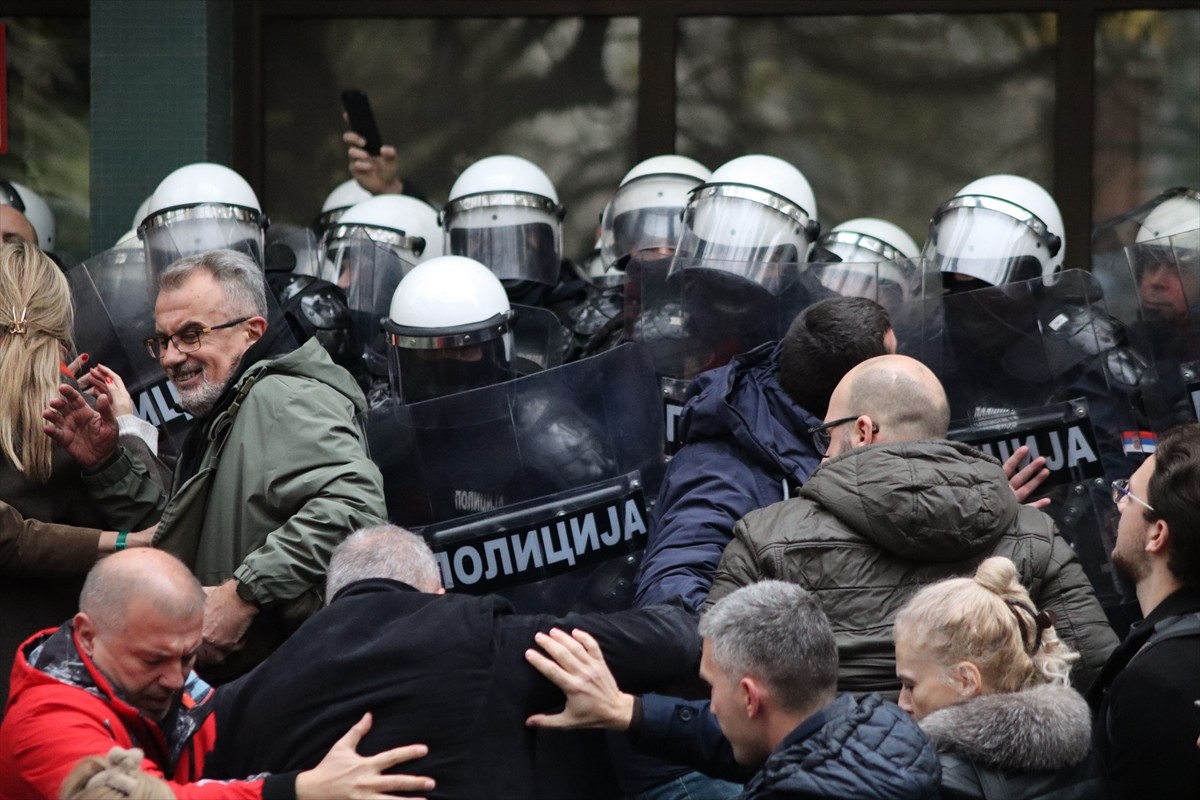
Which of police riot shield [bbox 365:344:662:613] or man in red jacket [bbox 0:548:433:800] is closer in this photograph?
man in red jacket [bbox 0:548:433:800]

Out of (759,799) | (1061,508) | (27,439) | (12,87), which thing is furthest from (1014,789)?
(12,87)

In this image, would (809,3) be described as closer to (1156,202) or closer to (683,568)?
(1156,202)

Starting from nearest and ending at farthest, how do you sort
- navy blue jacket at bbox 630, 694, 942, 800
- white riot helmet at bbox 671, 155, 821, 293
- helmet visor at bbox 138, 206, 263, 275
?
navy blue jacket at bbox 630, 694, 942, 800 → white riot helmet at bbox 671, 155, 821, 293 → helmet visor at bbox 138, 206, 263, 275

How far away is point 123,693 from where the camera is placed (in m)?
3.23

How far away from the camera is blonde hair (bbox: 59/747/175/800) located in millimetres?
Answer: 2850

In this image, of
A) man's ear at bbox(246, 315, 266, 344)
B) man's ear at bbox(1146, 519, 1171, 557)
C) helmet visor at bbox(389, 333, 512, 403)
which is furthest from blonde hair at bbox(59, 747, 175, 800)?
helmet visor at bbox(389, 333, 512, 403)

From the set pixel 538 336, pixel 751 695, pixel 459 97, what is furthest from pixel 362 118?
pixel 751 695

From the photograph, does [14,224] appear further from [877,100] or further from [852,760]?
[852,760]

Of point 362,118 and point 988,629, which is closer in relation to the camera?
point 988,629

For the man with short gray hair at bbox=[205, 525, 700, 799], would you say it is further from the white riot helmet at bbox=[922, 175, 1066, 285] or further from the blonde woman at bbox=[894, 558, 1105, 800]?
the white riot helmet at bbox=[922, 175, 1066, 285]

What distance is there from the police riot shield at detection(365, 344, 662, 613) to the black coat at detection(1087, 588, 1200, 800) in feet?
5.09

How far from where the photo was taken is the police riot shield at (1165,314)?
15.9ft

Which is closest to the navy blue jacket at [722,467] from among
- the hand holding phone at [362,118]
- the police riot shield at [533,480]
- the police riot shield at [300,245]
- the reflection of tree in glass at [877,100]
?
the police riot shield at [533,480]

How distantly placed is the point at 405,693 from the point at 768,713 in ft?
2.15
